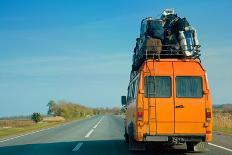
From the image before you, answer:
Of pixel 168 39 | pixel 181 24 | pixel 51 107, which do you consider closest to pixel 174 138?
pixel 168 39

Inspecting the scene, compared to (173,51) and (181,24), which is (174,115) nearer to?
(173,51)

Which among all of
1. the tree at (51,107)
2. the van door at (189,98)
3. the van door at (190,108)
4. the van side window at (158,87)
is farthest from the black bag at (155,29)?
the tree at (51,107)

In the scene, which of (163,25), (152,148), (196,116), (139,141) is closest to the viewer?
(196,116)

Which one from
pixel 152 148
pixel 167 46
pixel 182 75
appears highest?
pixel 167 46

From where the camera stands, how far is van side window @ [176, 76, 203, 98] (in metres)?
14.5

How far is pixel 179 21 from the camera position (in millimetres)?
15922

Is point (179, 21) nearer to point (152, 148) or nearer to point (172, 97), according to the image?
point (172, 97)

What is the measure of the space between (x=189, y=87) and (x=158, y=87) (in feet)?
2.94

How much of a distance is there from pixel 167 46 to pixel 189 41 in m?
0.75

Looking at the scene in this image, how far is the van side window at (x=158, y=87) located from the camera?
1454 centimetres

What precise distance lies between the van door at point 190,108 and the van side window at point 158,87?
28 centimetres

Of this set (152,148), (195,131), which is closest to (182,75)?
(195,131)

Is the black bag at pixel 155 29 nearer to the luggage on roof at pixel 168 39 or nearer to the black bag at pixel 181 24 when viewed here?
the luggage on roof at pixel 168 39

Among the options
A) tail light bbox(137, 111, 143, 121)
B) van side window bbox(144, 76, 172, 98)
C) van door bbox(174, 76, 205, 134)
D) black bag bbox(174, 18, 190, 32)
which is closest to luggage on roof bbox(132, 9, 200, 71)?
black bag bbox(174, 18, 190, 32)
